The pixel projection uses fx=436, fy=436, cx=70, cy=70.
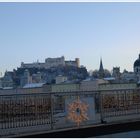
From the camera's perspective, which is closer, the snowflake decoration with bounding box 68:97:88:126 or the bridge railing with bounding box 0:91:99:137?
the bridge railing with bounding box 0:91:99:137

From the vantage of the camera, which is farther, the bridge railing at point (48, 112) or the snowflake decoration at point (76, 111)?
the snowflake decoration at point (76, 111)

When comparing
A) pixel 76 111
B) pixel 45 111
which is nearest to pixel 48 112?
pixel 45 111

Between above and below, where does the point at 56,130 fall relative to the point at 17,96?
below

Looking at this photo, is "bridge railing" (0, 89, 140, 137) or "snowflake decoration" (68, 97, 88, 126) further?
"snowflake decoration" (68, 97, 88, 126)

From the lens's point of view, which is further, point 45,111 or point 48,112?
point 48,112

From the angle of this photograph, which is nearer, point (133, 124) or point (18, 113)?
point (18, 113)

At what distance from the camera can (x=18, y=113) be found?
15039 mm

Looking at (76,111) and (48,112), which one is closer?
(76,111)

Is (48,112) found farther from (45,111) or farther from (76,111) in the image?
(76,111)

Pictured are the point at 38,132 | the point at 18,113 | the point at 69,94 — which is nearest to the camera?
the point at 38,132

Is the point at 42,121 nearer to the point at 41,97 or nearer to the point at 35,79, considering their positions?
the point at 41,97

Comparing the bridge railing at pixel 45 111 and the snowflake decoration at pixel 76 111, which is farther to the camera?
the snowflake decoration at pixel 76 111

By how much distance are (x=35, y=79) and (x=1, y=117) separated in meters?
142

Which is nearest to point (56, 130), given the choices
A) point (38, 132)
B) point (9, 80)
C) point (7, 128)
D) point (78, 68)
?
point (38, 132)
